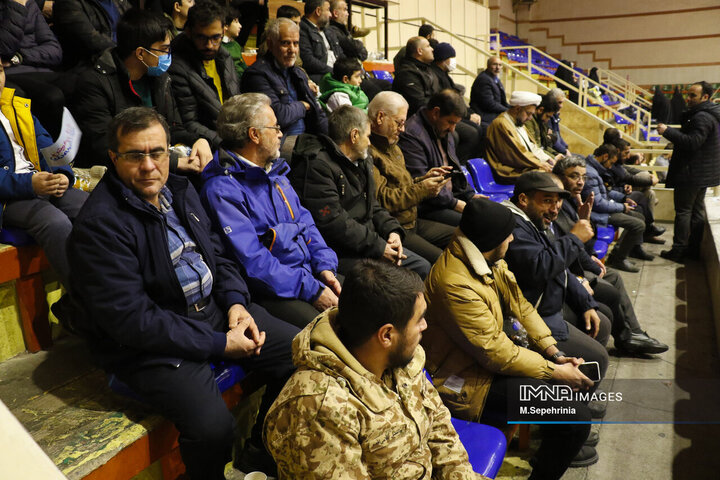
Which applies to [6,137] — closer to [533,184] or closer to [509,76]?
[533,184]

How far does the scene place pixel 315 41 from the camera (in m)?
5.70

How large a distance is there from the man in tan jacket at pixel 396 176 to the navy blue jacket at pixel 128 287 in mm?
1996

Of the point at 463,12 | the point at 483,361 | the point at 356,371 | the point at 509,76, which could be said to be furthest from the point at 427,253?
the point at 463,12

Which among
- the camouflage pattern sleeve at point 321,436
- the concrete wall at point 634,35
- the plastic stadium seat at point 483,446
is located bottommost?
the plastic stadium seat at point 483,446

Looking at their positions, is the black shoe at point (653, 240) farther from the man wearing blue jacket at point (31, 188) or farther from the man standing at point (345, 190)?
the man wearing blue jacket at point (31, 188)

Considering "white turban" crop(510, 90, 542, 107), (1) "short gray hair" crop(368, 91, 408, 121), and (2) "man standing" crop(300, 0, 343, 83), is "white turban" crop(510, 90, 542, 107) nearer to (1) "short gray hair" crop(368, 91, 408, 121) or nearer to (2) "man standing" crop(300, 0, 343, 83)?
(2) "man standing" crop(300, 0, 343, 83)

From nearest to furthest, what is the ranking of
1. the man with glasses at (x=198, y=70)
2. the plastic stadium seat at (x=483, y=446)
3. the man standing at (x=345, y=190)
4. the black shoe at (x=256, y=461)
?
the plastic stadium seat at (x=483, y=446)
the black shoe at (x=256, y=461)
the man standing at (x=345, y=190)
the man with glasses at (x=198, y=70)

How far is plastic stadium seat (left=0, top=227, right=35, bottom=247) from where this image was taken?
2.46 metres

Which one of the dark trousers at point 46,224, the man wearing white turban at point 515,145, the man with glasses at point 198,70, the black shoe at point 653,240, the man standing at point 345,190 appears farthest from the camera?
the black shoe at point 653,240

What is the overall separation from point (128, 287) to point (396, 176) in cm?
236

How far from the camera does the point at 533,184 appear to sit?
3.09 meters

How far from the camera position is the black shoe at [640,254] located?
6.15 meters

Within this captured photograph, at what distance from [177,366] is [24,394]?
693 millimetres

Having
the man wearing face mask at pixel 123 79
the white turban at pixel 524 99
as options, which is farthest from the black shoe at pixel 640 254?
the man wearing face mask at pixel 123 79
